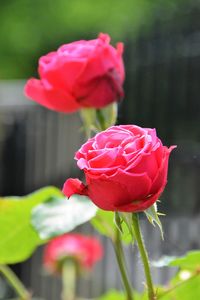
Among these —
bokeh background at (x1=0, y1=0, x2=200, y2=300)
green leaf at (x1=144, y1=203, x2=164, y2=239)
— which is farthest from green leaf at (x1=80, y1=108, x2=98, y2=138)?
bokeh background at (x1=0, y1=0, x2=200, y2=300)

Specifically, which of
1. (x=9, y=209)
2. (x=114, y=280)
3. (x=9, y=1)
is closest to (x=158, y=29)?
(x=114, y=280)

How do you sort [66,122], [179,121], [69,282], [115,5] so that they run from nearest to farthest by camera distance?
[69,282], [179,121], [66,122], [115,5]

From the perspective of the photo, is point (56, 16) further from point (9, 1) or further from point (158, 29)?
point (158, 29)

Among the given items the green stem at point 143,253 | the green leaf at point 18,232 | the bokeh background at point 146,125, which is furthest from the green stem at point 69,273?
the green stem at point 143,253

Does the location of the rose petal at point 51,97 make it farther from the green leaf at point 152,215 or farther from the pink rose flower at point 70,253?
the pink rose flower at point 70,253

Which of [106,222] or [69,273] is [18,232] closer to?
[106,222]

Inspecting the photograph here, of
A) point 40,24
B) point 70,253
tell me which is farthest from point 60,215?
point 40,24
